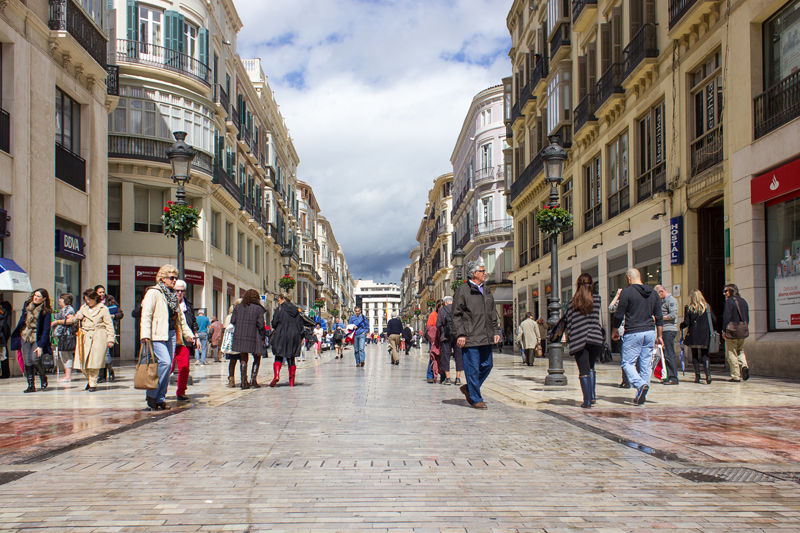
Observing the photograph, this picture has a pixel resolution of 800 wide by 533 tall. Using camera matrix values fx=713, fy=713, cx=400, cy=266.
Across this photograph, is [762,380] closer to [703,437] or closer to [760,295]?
[760,295]

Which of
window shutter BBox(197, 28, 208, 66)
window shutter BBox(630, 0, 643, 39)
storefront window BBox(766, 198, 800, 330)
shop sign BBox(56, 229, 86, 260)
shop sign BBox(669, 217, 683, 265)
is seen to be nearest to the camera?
storefront window BBox(766, 198, 800, 330)

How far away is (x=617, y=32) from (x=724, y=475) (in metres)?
19.5

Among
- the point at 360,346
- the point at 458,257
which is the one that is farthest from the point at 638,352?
the point at 458,257

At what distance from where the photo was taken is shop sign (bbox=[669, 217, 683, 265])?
1731cm

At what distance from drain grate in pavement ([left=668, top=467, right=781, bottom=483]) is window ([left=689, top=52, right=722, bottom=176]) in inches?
482

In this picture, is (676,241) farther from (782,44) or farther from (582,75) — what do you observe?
(582,75)

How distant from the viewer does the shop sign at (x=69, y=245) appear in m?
18.7

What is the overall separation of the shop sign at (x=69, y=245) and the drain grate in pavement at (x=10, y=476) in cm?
1498

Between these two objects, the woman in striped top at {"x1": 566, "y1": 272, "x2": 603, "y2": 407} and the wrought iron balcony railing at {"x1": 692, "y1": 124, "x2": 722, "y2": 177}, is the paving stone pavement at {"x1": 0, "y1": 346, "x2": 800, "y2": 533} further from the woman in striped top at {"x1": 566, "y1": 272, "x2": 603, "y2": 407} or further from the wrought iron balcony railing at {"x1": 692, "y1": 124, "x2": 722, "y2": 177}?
the wrought iron balcony railing at {"x1": 692, "y1": 124, "x2": 722, "y2": 177}

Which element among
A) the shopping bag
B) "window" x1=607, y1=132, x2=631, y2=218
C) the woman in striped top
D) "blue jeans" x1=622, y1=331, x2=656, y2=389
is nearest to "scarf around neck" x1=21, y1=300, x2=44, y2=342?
the shopping bag

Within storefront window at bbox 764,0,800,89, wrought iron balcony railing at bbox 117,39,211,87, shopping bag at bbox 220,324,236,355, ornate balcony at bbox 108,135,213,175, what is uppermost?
wrought iron balcony railing at bbox 117,39,211,87

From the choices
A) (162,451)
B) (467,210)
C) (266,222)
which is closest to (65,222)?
(162,451)

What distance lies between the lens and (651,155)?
19.8 metres

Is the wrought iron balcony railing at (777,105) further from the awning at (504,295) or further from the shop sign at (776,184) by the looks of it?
the awning at (504,295)
